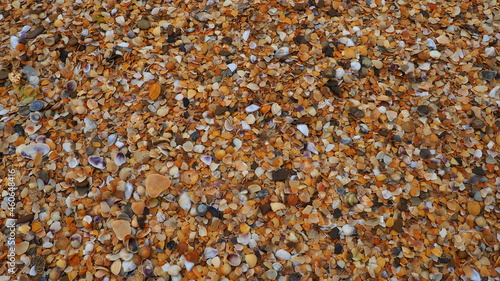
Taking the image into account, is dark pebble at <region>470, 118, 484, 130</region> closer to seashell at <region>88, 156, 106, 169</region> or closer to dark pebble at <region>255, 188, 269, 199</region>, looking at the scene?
dark pebble at <region>255, 188, 269, 199</region>

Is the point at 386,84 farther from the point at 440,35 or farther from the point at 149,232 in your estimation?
the point at 149,232

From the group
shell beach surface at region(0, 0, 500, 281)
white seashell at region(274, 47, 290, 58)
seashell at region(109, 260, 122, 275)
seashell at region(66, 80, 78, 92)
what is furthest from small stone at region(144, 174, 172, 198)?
white seashell at region(274, 47, 290, 58)

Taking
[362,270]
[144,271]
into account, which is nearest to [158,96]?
[144,271]

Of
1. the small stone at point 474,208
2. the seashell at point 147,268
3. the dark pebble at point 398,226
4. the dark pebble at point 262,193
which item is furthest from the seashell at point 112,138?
the small stone at point 474,208

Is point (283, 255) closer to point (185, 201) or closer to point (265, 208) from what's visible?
point (265, 208)

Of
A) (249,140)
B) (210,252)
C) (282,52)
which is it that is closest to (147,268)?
(210,252)

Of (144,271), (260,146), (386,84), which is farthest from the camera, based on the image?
(386,84)
